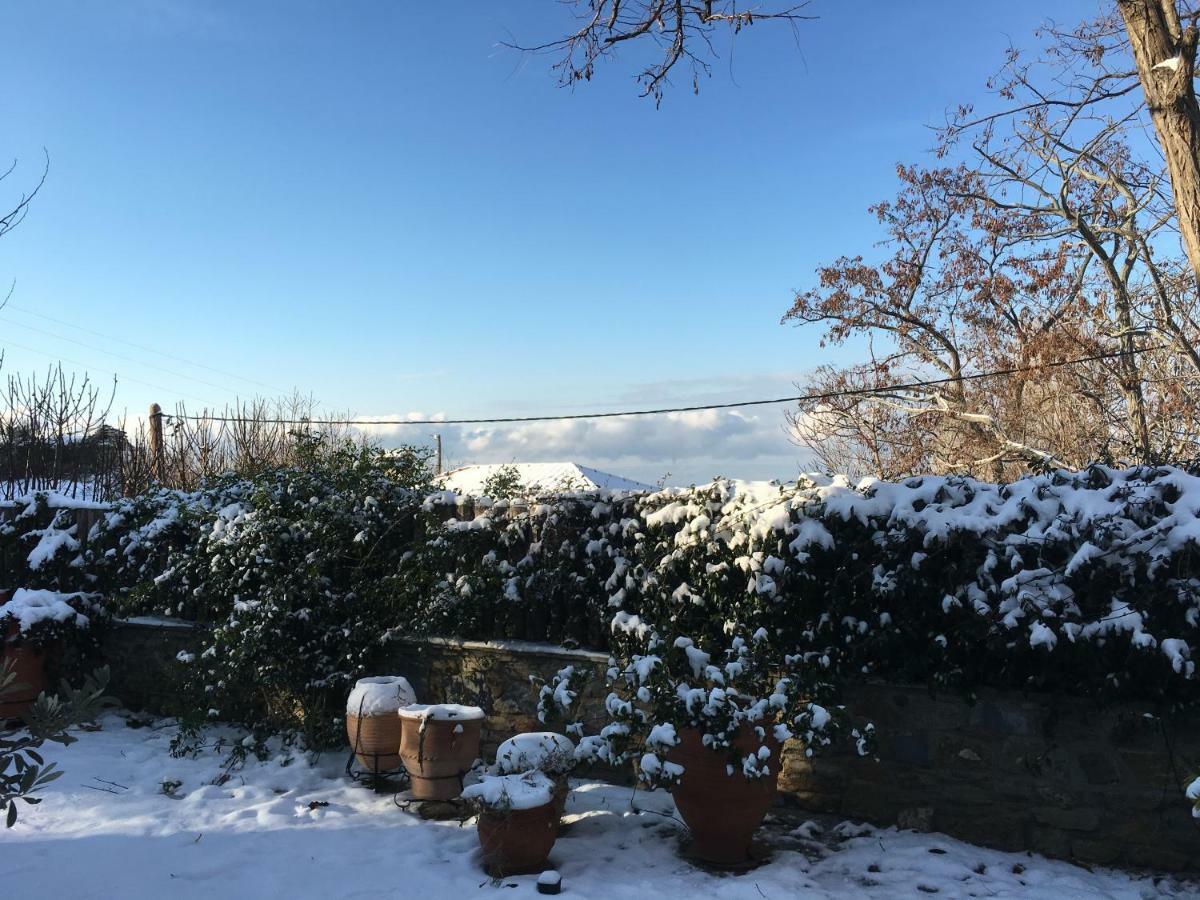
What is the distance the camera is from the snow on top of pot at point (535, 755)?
4.22m

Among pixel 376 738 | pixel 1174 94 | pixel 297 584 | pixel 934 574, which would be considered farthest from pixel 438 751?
pixel 1174 94

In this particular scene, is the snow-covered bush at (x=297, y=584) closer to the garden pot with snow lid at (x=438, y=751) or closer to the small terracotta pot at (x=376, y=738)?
the small terracotta pot at (x=376, y=738)

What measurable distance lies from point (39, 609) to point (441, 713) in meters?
Answer: 3.86

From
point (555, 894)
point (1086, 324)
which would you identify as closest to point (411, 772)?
point (555, 894)

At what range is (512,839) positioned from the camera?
151 inches

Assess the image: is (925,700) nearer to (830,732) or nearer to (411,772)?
(830,732)

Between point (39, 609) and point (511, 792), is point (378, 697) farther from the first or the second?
point (39, 609)

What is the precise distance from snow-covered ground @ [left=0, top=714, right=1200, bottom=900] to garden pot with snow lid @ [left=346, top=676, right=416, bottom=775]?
0.21 m

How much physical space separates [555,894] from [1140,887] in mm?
2590

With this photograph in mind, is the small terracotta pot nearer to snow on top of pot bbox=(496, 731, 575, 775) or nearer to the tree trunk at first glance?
snow on top of pot bbox=(496, 731, 575, 775)

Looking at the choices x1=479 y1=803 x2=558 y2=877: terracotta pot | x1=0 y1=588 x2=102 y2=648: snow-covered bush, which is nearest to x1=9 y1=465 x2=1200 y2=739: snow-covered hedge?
x1=0 y1=588 x2=102 y2=648: snow-covered bush

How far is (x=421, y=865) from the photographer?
3912mm

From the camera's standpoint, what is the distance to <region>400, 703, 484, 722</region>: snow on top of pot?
184 inches

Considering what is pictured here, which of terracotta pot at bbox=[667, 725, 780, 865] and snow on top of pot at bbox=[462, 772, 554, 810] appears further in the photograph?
terracotta pot at bbox=[667, 725, 780, 865]
